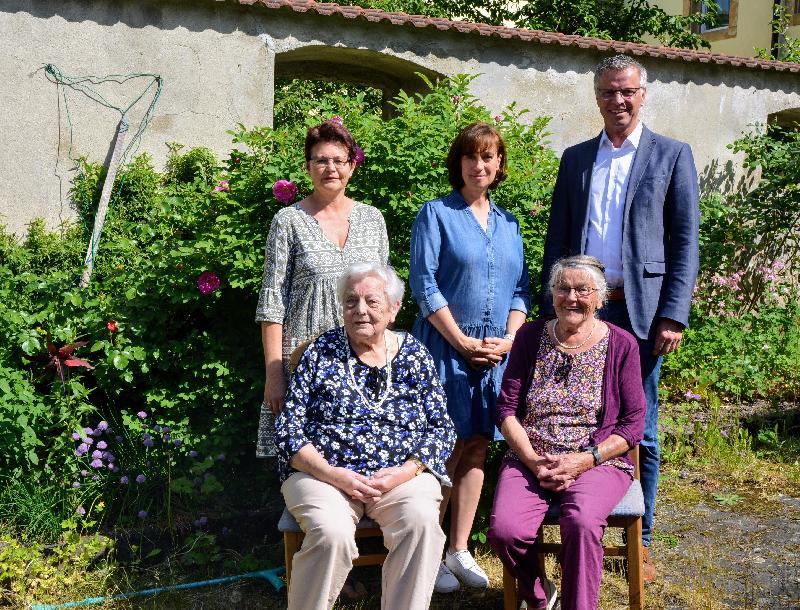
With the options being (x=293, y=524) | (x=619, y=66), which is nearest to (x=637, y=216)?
(x=619, y=66)

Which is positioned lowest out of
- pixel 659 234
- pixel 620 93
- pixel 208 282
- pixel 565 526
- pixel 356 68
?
pixel 565 526

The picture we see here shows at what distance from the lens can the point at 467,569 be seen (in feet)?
11.4

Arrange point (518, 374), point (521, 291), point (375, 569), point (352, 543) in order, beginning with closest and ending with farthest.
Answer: point (352, 543) < point (518, 374) < point (521, 291) < point (375, 569)

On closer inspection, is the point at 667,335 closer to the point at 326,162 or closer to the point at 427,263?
the point at 427,263

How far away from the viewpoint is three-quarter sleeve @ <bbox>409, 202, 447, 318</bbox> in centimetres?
340

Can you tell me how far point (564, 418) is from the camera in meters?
3.16

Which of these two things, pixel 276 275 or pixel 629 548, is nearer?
pixel 629 548

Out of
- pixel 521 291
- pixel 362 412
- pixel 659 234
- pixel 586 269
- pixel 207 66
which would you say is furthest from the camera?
pixel 207 66

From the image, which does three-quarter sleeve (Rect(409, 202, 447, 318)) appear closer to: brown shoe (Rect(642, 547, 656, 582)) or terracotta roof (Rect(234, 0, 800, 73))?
brown shoe (Rect(642, 547, 656, 582))

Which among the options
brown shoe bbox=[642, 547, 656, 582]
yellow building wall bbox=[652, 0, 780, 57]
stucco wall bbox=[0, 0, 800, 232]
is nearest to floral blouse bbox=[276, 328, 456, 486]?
brown shoe bbox=[642, 547, 656, 582]

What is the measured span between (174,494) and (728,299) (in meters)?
5.48

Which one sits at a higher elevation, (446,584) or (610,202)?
(610,202)

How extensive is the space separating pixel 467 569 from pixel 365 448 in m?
0.86

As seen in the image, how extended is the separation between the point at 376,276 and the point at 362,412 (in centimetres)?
50
